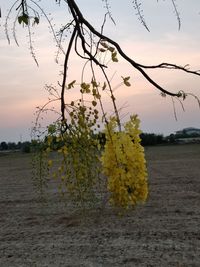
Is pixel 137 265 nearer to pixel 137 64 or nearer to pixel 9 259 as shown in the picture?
pixel 9 259

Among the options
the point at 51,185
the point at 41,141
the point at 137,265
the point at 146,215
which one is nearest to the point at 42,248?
the point at 137,265

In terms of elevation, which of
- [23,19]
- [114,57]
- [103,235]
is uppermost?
[23,19]

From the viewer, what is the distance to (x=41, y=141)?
8.18 feet

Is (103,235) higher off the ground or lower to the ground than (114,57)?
lower

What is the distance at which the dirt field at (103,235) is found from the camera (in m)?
8.52

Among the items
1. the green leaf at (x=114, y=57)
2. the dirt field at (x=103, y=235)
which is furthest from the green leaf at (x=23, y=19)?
the dirt field at (x=103, y=235)

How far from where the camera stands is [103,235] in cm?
1034

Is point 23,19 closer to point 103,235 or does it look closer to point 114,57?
point 114,57

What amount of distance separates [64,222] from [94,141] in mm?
10075

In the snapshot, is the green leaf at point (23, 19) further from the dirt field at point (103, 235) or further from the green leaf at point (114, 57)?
the dirt field at point (103, 235)

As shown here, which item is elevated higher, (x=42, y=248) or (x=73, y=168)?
(x=73, y=168)

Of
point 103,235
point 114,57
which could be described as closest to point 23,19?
point 114,57

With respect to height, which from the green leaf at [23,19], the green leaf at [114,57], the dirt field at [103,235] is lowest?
the dirt field at [103,235]

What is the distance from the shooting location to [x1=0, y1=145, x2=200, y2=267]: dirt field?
28.0 ft
